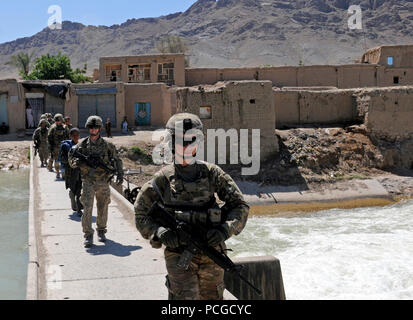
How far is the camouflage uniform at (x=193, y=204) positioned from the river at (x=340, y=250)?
5.49 metres

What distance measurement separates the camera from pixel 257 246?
12633 mm

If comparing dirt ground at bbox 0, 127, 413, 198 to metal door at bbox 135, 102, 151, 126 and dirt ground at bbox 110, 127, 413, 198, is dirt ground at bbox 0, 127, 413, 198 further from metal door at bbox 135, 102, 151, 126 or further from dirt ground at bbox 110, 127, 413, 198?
metal door at bbox 135, 102, 151, 126

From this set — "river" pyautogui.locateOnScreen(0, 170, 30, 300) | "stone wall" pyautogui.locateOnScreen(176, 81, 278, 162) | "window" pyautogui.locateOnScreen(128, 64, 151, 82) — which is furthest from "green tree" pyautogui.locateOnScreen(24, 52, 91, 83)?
"river" pyautogui.locateOnScreen(0, 170, 30, 300)

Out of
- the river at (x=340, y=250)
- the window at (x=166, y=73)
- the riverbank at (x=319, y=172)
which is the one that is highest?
the window at (x=166, y=73)

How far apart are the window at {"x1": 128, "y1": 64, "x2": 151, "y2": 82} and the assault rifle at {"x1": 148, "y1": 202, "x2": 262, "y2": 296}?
26.2m

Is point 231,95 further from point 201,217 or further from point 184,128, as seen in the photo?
point 201,217

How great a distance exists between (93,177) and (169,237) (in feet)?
11.3

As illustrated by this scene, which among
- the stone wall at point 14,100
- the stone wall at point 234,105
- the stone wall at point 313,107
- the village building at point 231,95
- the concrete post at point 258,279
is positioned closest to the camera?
the concrete post at point 258,279

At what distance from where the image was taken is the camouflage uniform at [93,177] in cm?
682

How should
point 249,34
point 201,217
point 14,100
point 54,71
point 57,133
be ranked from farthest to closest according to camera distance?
point 249,34, point 54,71, point 14,100, point 57,133, point 201,217

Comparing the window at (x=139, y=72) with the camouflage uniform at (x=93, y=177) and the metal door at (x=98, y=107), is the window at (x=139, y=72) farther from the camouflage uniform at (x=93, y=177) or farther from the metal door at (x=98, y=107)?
the camouflage uniform at (x=93, y=177)

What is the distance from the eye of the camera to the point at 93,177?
22.4 ft

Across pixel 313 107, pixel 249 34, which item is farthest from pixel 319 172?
pixel 249 34

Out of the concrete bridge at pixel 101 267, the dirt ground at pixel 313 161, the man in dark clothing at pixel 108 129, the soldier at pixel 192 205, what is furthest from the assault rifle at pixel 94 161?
the man in dark clothing at pixel 108 129
